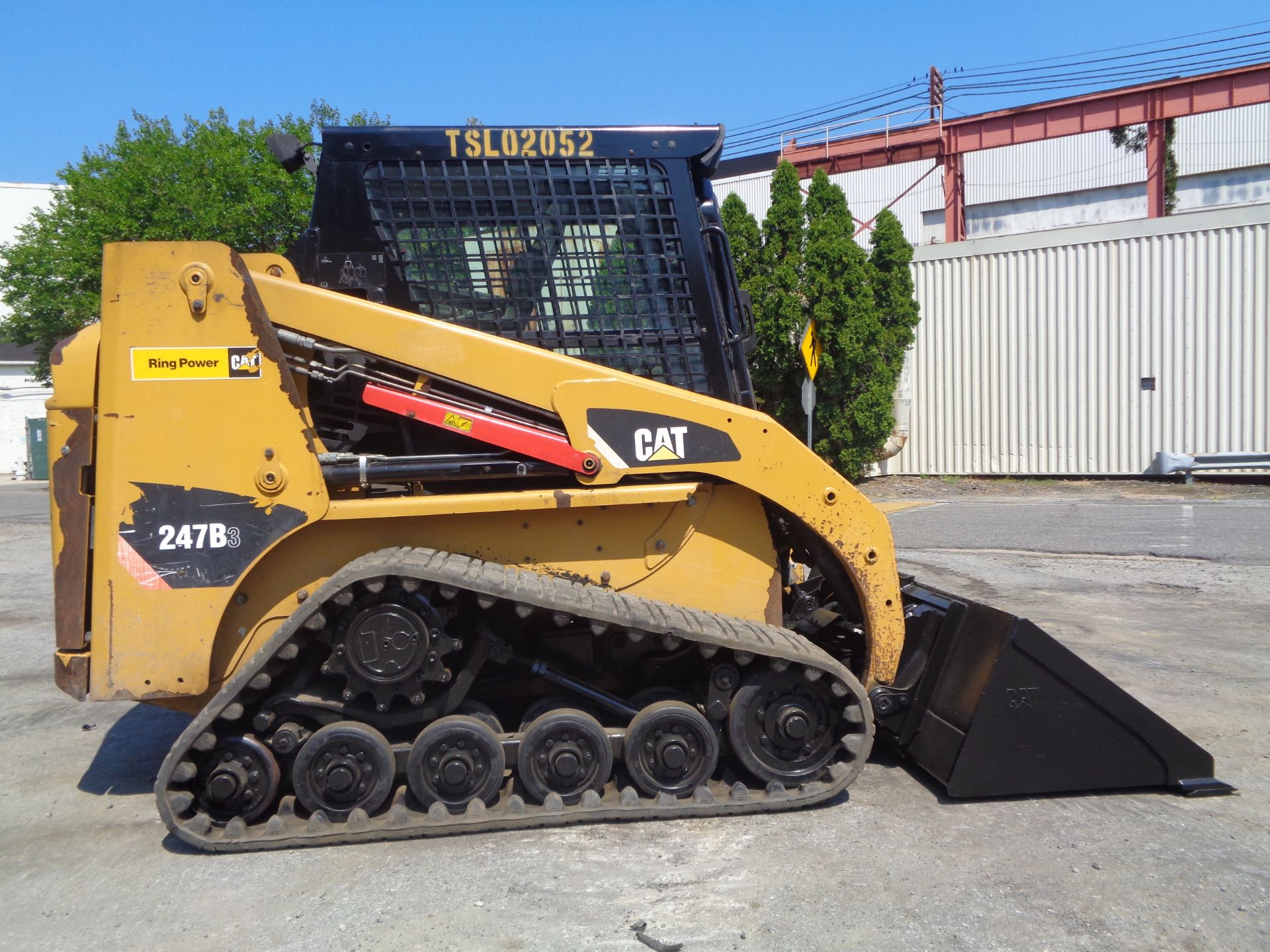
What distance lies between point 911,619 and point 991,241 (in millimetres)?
15337

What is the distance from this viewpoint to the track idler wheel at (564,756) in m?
3.70

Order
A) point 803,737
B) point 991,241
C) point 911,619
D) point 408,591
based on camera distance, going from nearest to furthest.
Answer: point 408,591 → point 803,737 → point 911,619 → point 991,241

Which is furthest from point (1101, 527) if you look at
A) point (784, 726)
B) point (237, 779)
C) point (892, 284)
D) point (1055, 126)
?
point (1055, 126)

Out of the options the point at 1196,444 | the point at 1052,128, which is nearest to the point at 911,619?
the point at 1196,444

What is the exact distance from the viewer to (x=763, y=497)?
4.10 meters

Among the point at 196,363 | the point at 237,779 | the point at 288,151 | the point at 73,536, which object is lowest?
the point at 237,779

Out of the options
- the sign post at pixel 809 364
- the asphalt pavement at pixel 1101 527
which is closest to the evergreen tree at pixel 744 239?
the sign post at pixel 809 364

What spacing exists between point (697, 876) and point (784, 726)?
0.74 meters

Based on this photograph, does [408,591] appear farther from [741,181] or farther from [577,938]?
[741,181]

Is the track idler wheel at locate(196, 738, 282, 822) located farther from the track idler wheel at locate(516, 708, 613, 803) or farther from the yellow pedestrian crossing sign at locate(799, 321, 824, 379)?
the yellow pedestrian crossing sign at locate(799, 321, 824, 379)

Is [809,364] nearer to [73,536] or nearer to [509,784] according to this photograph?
[509,784]

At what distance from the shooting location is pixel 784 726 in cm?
386

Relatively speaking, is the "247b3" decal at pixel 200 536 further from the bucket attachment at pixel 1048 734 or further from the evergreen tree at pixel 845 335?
the evergreen tree at pixel 845 335

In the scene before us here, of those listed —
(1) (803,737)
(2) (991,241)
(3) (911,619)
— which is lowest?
(1) (803,737)
